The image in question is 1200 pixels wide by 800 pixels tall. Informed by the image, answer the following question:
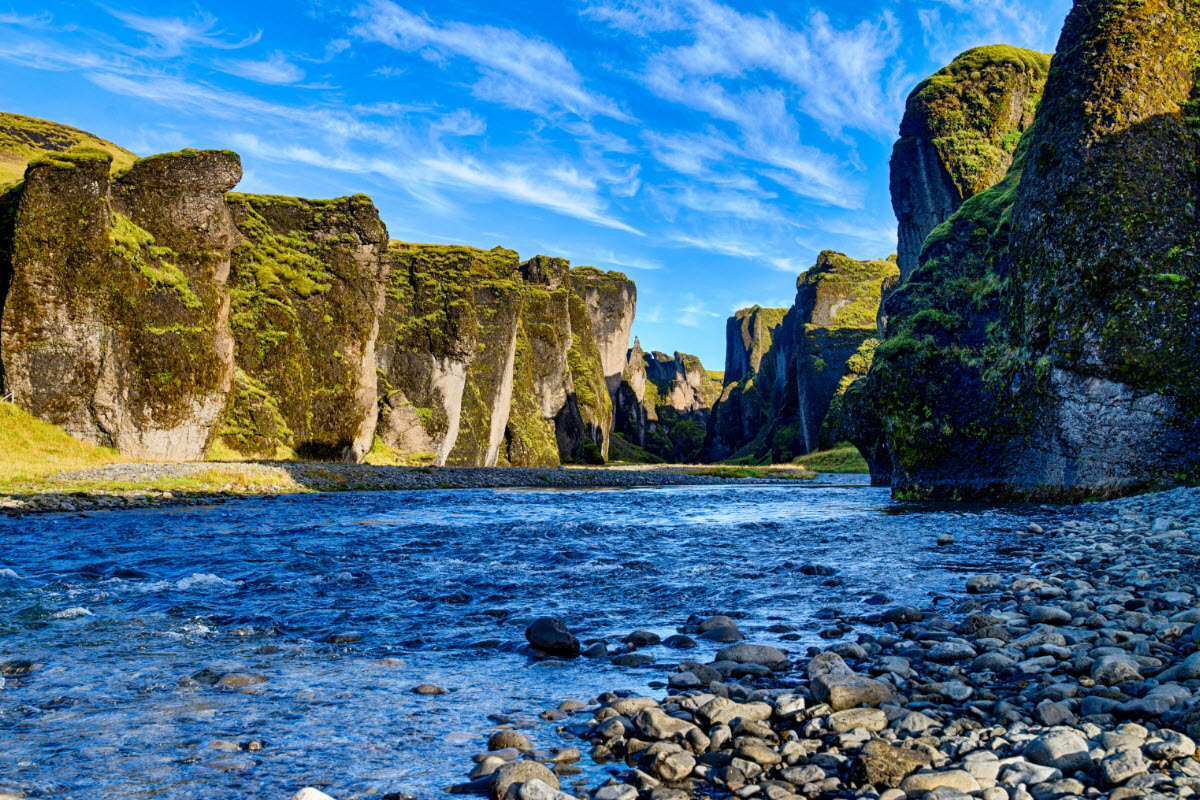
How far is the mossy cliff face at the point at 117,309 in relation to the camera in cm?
3678

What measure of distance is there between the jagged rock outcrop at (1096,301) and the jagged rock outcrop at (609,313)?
115 meters

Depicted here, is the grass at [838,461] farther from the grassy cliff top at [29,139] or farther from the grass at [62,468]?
the grassy cliff top at [29,139]

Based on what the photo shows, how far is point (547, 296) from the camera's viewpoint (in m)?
96.2

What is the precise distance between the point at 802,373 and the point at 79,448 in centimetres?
10727

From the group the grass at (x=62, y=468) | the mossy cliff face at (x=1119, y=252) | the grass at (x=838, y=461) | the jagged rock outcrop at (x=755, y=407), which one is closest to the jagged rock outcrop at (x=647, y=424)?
the jagged rock outcrop at (x=755, y=407)

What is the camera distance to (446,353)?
218 feet

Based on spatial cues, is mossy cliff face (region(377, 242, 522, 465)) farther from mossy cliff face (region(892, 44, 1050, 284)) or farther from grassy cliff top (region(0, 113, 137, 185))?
mossy cliff face (region(892, 44, 1050, 284))

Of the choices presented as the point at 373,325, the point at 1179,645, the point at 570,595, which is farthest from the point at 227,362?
the point at 1179,645

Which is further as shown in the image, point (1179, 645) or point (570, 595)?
point (570, 595)

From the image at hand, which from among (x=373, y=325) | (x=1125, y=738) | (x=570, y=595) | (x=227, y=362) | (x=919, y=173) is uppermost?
(x=919, y=173)

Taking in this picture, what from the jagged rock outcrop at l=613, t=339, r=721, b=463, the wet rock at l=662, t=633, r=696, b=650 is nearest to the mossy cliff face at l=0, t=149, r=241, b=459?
the wet rock at l=662, t=633, r=696, b=650

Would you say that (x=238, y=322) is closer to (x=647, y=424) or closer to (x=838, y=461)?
(x=838, y=461)

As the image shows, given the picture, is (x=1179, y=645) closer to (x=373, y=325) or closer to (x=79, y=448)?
(x=79, y=448)

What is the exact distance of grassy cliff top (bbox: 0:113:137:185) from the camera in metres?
68.1
